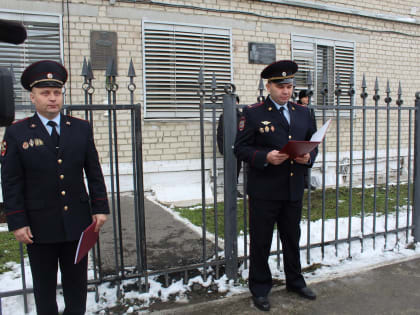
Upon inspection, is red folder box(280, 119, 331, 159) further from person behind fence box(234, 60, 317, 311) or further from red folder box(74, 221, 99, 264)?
red folder box(74, 221, 99, 264)

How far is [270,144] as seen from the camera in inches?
105

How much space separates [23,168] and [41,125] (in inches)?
10.5

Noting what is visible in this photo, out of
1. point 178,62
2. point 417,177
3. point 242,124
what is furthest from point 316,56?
point 242,124

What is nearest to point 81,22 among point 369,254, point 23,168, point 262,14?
point 262,14

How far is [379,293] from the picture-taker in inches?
118

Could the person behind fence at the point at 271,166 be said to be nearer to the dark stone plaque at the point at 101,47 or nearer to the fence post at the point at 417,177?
the fence post at the point at 417,177

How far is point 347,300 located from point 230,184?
51.4 inches

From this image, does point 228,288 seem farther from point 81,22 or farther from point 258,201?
point 81,22

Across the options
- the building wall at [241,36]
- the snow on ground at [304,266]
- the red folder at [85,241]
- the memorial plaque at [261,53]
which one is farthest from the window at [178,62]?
the red folder at [85,241]

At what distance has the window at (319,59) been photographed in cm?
815

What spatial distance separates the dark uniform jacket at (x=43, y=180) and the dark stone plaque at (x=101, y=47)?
14.5ft

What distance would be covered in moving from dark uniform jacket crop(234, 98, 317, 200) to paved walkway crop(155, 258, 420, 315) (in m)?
0.84

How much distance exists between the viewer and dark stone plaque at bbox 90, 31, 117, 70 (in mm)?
6258

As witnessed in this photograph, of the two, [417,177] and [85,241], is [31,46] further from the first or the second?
[417,177]
